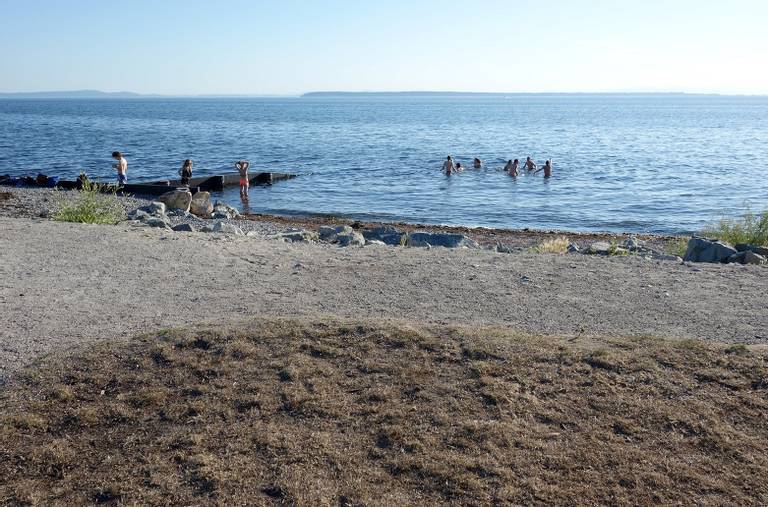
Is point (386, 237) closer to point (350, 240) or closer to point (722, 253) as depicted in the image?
point (350, 240)

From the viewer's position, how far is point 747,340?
6922 mm

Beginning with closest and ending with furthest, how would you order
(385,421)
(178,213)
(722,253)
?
(385,421) → (722,253) → (178,213)

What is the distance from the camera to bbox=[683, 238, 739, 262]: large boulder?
12383 millimetres

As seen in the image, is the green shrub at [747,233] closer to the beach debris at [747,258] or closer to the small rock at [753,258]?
the beach debris at [747,258]

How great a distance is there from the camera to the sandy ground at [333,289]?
719 centimetres

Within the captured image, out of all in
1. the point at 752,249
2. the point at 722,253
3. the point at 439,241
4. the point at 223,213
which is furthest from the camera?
the point at 223,213

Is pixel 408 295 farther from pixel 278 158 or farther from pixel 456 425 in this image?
pixel 278 158

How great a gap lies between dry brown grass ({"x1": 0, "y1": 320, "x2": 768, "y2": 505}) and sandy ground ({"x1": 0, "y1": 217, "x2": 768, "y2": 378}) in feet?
2.99

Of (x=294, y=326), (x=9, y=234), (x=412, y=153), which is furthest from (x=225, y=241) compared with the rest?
(x=412, y=153)

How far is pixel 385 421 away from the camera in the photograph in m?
4.99

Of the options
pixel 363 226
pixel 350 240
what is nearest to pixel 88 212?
pixel 350 240

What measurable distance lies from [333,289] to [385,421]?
3.72 meters

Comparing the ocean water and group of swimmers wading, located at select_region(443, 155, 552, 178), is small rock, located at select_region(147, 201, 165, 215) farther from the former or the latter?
group of swimmers wading, located at select_region(443, 155, 552, 178)

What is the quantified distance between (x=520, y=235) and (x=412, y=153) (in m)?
30.4
